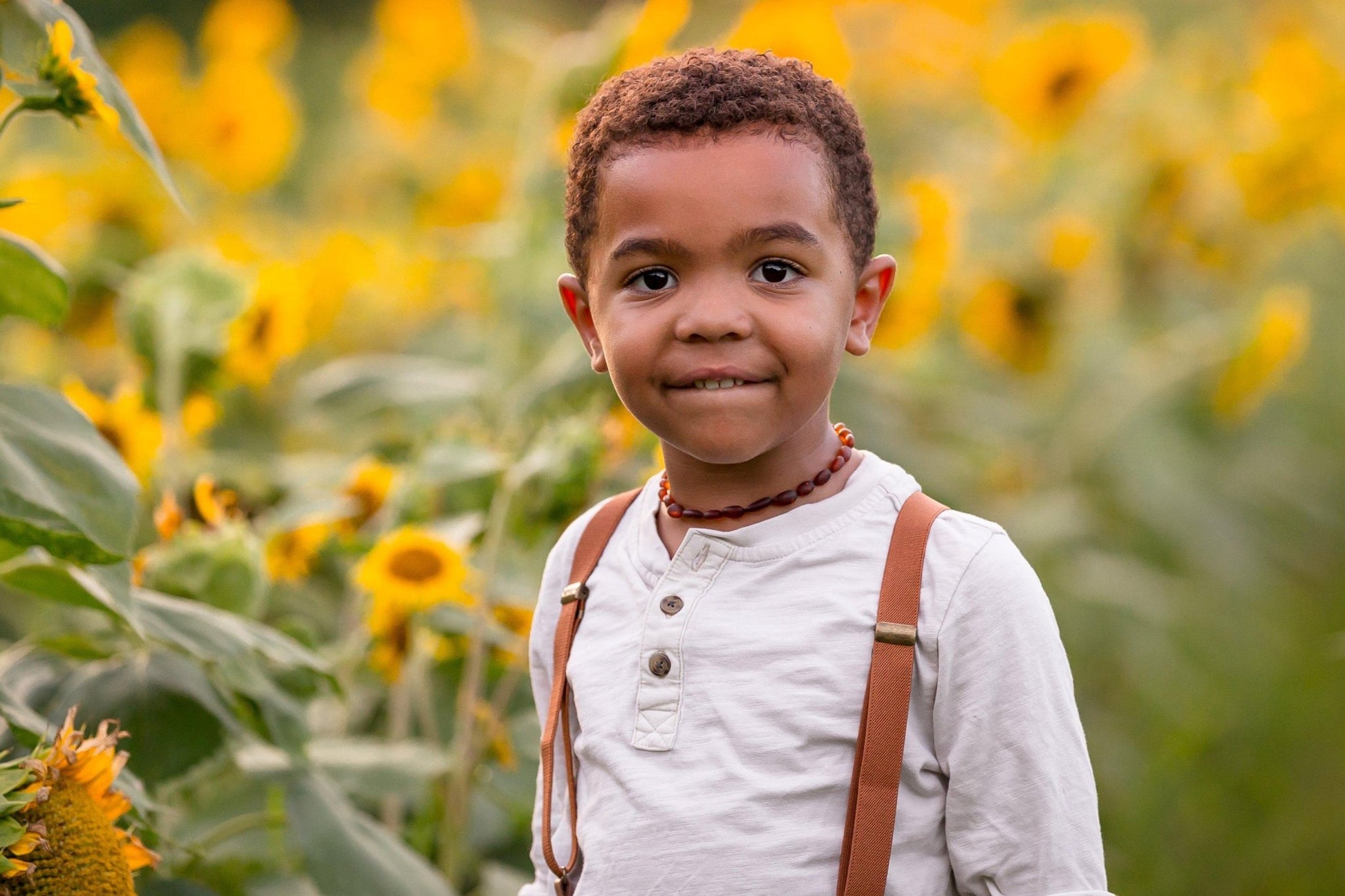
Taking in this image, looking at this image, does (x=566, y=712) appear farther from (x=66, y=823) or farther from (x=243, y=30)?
(x=243, y=30)

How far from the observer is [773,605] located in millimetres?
1014

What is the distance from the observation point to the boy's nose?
3.20ft

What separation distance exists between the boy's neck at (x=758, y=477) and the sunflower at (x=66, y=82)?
0.48 m

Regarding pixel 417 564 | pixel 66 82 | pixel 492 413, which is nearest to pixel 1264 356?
pixel 492 413

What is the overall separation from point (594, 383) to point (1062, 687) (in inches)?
39.4

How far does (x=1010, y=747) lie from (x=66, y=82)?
79 centimetres

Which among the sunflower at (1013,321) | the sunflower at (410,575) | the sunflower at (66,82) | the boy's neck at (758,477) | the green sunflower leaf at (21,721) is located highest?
the sunflower at (1013,321)

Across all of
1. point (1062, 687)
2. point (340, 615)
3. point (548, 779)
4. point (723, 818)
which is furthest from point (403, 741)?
point (1062, 687)

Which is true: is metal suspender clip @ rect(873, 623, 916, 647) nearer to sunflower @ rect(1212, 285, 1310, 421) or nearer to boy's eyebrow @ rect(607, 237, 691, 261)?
boy's eyebrow @ rect(607, 237, 691, 261)

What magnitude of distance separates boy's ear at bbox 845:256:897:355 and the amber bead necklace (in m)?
0.07

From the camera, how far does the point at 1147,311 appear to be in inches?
124

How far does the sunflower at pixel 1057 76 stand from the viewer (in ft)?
10.6

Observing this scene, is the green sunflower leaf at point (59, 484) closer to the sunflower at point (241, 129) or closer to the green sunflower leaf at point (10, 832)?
the green sunflower leaf at point (10, 832)

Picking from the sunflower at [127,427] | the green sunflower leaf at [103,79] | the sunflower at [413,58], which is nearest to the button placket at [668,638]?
the green sunflower leaf at [103,79]
